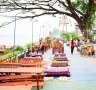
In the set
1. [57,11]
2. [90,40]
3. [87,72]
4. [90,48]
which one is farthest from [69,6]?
[87,72]

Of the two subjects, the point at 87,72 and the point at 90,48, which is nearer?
the point at 87,72

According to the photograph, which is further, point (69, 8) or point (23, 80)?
point (69, 8)

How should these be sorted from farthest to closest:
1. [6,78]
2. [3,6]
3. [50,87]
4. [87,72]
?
[3,6] < [87,72] < [50,87] < [6,78]

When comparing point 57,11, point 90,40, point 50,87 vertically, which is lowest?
point 50,87

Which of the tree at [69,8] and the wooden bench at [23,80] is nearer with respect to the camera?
Answer: the wooden bench at [23,80]

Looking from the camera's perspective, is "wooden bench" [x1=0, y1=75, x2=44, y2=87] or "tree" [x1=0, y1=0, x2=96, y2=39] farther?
"tree" [x1=0, y1=0, x2=96, y2=39]

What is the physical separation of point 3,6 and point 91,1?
236 inches

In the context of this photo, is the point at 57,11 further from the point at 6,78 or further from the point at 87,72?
the point at 6,78

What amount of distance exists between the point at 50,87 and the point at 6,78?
1.32 metres

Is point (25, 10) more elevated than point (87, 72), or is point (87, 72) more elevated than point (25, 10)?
point (25, 10)

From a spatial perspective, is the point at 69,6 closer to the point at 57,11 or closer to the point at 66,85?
the point at 57,11

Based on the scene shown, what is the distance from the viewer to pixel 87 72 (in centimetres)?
1266

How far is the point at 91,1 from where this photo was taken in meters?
24.3

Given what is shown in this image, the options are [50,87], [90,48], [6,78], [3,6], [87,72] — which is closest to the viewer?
[6,78]
